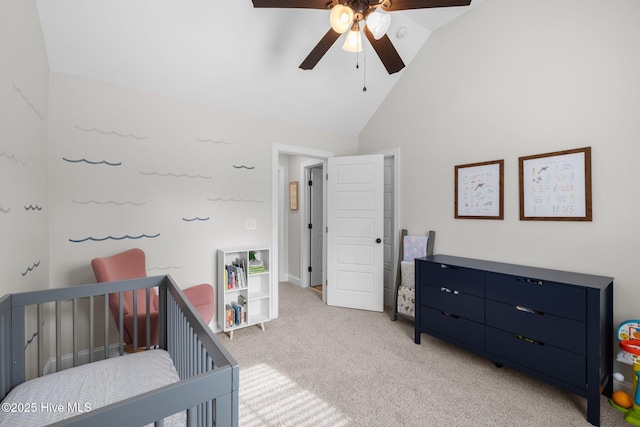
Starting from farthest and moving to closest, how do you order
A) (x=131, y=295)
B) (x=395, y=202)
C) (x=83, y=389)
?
(x=395, y=202), (x=131, y=295), (x=83, y=389)

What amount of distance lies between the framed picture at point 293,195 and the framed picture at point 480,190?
2558mm

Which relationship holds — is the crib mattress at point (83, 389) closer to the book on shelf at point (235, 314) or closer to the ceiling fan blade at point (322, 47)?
the book on shelf at point (235, 314)

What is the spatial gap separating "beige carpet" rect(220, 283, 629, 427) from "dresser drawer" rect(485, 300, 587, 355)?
1.30 ft

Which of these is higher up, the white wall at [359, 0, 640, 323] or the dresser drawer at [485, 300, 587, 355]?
the white wall at [359, 0, 640, 323]

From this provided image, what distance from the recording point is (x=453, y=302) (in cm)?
243

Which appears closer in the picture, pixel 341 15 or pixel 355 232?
pixel 341 15

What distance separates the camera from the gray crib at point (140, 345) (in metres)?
0.67

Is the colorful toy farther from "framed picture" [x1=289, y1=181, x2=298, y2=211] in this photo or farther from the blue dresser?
"framed picture" [x1=289, y1=181, x2=298, y2=211]

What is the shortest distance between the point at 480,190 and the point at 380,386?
1.94 metres

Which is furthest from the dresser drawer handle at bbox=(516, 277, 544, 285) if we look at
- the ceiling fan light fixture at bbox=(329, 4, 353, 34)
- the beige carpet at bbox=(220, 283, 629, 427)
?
the ceiling fan light fixture at bbox=(329, 4, 353, 34)

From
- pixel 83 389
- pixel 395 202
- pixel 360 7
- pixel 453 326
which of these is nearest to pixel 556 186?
pixel 453 326

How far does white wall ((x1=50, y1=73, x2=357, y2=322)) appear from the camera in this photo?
222 cm

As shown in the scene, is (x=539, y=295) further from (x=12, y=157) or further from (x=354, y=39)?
(x=12, y=157)

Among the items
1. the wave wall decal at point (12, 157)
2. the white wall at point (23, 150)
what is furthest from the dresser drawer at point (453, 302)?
the wave wall decal at point (12, 157)
